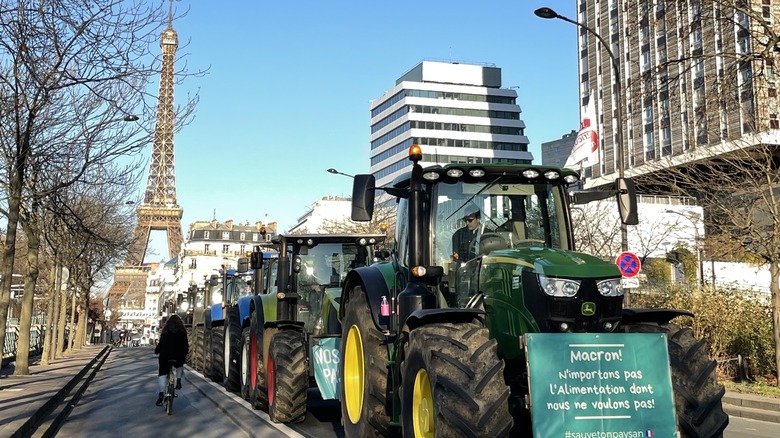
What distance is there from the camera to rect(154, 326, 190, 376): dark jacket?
13938 millimetres

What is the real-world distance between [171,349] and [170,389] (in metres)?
0.97

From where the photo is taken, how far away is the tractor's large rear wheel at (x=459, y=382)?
543cm

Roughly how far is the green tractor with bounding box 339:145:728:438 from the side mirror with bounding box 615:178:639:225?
0.04ft

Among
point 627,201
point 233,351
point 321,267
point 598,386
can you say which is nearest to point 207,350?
point 233,351

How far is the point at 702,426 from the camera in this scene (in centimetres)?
593

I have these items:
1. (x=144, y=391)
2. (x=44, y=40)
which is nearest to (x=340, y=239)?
(x=44, y=40)

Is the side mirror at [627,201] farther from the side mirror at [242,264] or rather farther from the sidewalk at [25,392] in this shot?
the side mirror at [242,264]

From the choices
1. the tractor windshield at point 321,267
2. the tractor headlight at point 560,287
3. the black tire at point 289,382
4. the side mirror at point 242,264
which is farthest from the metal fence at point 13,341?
the tractor headlight at point 560,287

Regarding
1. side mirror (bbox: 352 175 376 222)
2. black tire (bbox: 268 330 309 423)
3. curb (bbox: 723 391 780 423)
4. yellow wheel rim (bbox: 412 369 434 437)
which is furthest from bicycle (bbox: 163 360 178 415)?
curb (bbox: 723 391 780 423)

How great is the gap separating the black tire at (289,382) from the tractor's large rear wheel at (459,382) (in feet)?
16.6

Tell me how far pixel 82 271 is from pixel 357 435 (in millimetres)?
37230

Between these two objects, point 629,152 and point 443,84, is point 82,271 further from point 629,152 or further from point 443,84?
point 443,84

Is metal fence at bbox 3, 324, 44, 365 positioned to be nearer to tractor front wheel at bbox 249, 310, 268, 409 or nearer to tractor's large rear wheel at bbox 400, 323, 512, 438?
→ tractor front wheel at bbox 249, 310, 268, 409

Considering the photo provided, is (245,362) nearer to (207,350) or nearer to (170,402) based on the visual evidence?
(170,402)
